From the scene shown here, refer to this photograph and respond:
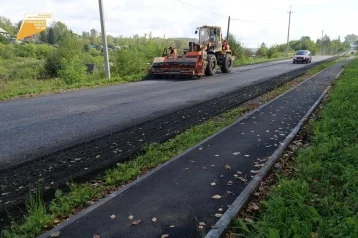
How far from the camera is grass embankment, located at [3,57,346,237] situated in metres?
3.24

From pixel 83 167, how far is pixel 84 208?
1.19m

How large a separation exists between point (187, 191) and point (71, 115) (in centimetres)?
537

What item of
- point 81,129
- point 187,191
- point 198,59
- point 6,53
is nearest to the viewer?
point 187,191

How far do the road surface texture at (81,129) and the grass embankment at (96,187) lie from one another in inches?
10.8

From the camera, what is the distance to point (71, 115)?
8.27m

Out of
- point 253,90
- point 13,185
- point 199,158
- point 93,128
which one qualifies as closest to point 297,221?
point 199,158

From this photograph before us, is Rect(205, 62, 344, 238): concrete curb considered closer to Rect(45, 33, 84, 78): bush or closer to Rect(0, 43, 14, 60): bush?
Rect(45, 33, 84, 78): bush

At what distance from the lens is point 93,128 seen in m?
6.94

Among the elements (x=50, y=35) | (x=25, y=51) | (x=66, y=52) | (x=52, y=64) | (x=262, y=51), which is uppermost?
(x=50, y=35)

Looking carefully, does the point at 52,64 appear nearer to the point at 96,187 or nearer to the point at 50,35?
the point at 96,187

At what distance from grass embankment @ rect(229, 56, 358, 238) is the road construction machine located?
41.4ft

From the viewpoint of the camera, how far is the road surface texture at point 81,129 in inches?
177

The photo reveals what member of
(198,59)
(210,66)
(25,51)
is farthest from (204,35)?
(25,51)

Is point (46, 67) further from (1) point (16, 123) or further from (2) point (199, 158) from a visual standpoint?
(2) point (199, 158)
